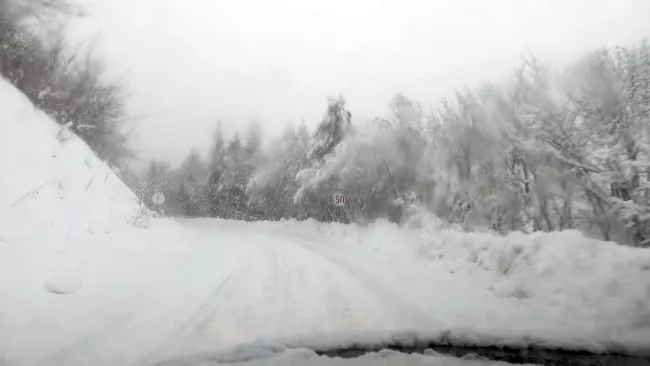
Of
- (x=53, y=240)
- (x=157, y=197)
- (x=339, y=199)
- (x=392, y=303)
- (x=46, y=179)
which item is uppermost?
(x=339, y=199)

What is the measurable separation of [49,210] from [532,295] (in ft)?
18.8

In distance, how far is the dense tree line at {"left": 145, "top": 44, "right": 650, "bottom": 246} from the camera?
388 centimetres

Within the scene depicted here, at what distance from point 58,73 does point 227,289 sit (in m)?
4.75

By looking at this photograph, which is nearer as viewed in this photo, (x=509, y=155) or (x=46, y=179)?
(x=46, y=179)

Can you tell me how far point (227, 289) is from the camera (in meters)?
4.72

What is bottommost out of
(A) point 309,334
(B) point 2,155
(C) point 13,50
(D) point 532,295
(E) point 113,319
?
(E) point 113,319

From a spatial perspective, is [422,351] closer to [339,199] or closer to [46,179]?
[46,179]

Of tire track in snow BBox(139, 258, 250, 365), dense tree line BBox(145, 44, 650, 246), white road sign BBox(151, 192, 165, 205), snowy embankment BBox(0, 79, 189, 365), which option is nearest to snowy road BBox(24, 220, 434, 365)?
tire track in snow BBox(139, 258, 250, 365)

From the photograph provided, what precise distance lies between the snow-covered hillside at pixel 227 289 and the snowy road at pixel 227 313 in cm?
2

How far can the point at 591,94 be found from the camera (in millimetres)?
4430

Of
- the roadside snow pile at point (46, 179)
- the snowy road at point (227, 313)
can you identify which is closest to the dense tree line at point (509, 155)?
the roadside snow pile at point (46, 179)

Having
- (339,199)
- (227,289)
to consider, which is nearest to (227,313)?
(227,289)

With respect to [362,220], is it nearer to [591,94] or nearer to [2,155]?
[591,94]

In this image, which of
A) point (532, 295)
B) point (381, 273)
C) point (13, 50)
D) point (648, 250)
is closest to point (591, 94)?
point (648, 250)
